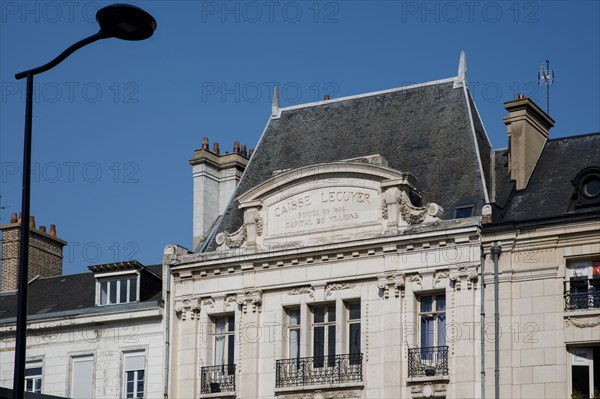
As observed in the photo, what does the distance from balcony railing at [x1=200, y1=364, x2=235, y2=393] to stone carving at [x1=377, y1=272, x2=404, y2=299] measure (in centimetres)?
434

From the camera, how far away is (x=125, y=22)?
14.3m

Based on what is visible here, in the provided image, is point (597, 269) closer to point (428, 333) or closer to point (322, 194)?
point (428, 333)

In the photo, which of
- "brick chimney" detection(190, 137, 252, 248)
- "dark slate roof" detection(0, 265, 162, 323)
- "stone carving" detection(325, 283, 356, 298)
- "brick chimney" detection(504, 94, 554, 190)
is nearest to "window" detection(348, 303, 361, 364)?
"stone carving" detection(325, 283, 356, 298)

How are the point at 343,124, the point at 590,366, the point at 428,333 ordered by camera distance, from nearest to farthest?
the point at 590,366, the point at 428,333, the point at 343,124

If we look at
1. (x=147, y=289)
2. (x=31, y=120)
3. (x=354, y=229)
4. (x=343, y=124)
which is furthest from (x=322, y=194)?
(x=31, y=120)

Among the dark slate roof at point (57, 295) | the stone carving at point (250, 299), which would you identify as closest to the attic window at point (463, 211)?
the stone carving at point (250, 299)

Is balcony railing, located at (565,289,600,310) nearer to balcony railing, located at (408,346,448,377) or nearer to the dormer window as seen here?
balcony railing, located at (408,346,448,377)

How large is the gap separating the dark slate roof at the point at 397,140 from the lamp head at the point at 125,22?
16.2 m

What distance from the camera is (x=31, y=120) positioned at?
14367mm

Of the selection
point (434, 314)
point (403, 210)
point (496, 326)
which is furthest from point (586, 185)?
point (434, 314)

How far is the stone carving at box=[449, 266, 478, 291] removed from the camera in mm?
28406

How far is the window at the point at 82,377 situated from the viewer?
108 ft

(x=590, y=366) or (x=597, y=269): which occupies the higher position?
(x=597, y=269)

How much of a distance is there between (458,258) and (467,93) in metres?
5.29
